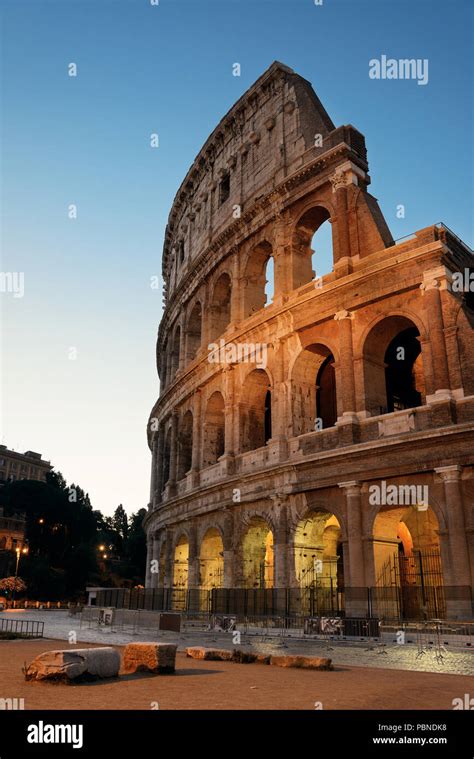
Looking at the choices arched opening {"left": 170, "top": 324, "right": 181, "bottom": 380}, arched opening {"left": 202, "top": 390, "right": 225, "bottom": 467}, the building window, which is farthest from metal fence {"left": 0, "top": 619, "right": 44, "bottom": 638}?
the building window

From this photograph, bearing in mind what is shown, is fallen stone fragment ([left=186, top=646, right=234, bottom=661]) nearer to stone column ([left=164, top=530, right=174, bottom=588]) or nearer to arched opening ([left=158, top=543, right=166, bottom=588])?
stone column ([left=164, top=530, right=174, bottom=588])

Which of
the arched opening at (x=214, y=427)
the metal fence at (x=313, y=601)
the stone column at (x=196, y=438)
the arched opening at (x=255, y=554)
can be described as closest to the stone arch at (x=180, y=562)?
the metal fence at (x=313, y=601)

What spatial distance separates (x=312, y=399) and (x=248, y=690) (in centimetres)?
1487

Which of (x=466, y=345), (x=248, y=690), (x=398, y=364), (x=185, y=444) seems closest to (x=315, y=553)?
(x=466, y=345)

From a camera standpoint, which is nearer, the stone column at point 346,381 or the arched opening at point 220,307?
the stone column at point 346,381

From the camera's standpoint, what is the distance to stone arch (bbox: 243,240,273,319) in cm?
2505

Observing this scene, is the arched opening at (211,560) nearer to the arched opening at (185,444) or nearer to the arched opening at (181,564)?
the arched opening at (181,564)

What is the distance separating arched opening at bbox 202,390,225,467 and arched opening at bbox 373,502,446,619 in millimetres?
8063

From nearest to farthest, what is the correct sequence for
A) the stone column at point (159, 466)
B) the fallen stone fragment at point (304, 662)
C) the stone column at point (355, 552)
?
the fallen stone fragment at point (304, 662) < the stone column at point (355, 552) < the stone column at point (159, 466)

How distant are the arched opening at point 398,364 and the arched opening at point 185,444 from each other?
380 inches

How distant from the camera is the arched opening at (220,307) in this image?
1073 inches

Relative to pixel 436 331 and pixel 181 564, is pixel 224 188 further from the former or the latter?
pixel 181 564

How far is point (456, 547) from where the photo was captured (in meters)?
15.1
